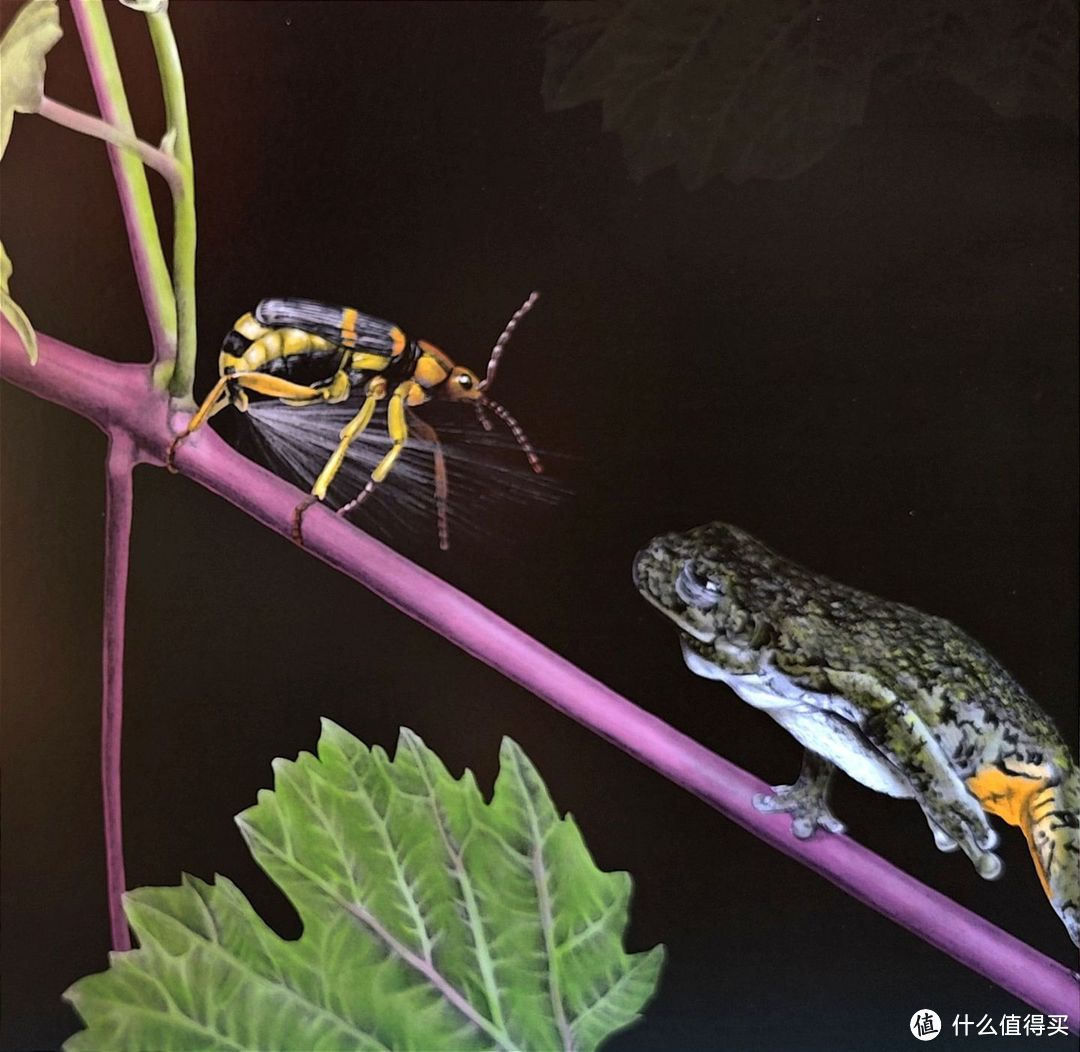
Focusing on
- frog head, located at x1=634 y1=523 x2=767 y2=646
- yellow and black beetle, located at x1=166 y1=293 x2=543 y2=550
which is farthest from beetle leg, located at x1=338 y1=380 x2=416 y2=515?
frog head, located at x1=634 y1=523 x2=767 y2=646

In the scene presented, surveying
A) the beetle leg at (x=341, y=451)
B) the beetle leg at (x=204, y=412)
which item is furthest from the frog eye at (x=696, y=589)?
the beetle leg at (x=204, y=412)

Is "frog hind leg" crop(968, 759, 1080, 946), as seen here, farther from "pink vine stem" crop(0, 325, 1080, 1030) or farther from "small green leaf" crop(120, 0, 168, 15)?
"small green leaf" crop(120, 0, 168, 15)

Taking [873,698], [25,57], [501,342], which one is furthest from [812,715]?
[25,57]

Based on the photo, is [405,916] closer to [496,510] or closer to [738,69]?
[496,510]

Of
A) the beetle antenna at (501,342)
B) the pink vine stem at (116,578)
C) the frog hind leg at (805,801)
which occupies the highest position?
the beetle antenna at (501,342)

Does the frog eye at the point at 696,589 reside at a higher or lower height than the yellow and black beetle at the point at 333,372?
lower

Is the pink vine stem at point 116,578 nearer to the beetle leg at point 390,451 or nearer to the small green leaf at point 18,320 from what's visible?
the small green leaf at point 18,320

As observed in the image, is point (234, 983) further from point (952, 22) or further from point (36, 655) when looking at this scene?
point (952, 22)

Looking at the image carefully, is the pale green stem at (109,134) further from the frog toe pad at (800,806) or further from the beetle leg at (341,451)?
the frog toe pad at (800,806)
